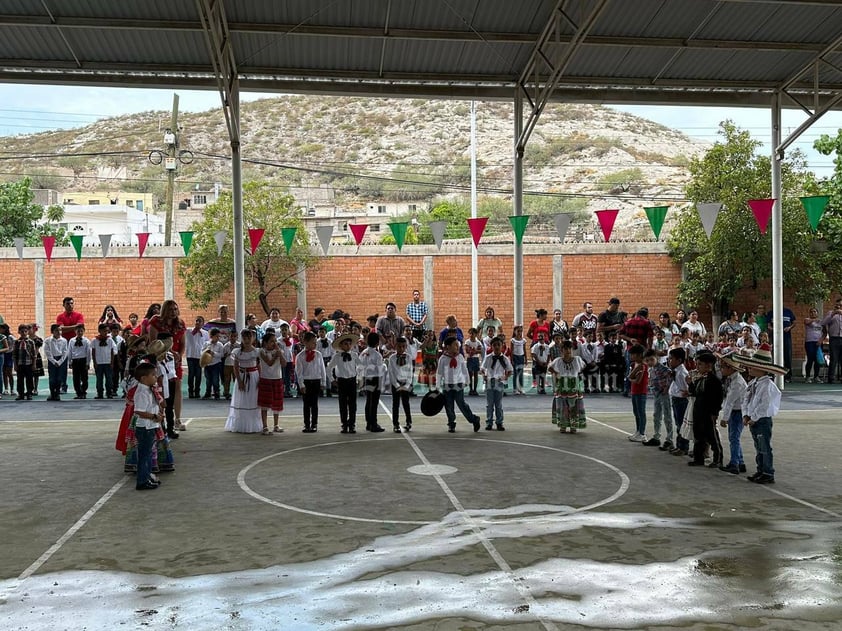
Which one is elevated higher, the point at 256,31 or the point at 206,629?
the point at 256,31

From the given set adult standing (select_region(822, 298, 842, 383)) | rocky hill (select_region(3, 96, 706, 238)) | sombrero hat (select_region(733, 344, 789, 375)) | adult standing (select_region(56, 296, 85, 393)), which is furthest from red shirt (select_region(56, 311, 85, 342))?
rocky hill (select_region(3, 96, 706, 238))

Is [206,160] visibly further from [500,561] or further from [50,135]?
[500,561]

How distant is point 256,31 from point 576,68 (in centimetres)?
737

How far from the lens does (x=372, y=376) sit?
14.1m

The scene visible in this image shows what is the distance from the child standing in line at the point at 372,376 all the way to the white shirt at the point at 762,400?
6.26 metres

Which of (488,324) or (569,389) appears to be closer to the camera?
(569,389)

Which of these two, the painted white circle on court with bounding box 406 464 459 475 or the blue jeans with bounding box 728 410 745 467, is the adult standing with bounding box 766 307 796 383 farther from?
the painted white circle on court with bounding box 406 464 459 475

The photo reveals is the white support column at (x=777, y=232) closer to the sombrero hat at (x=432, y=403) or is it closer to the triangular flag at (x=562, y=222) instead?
the triangular flag at (x=562, y=222)

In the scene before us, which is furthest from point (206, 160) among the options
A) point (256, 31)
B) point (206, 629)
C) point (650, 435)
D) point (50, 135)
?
point (206, 629)

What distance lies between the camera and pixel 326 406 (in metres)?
17.5

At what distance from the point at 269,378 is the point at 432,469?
4191 millimetres

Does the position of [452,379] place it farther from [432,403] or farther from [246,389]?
[246,389]

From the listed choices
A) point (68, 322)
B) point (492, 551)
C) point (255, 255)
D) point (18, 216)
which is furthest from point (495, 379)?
point (18, 216)

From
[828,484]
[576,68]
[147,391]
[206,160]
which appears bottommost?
[828,484]
